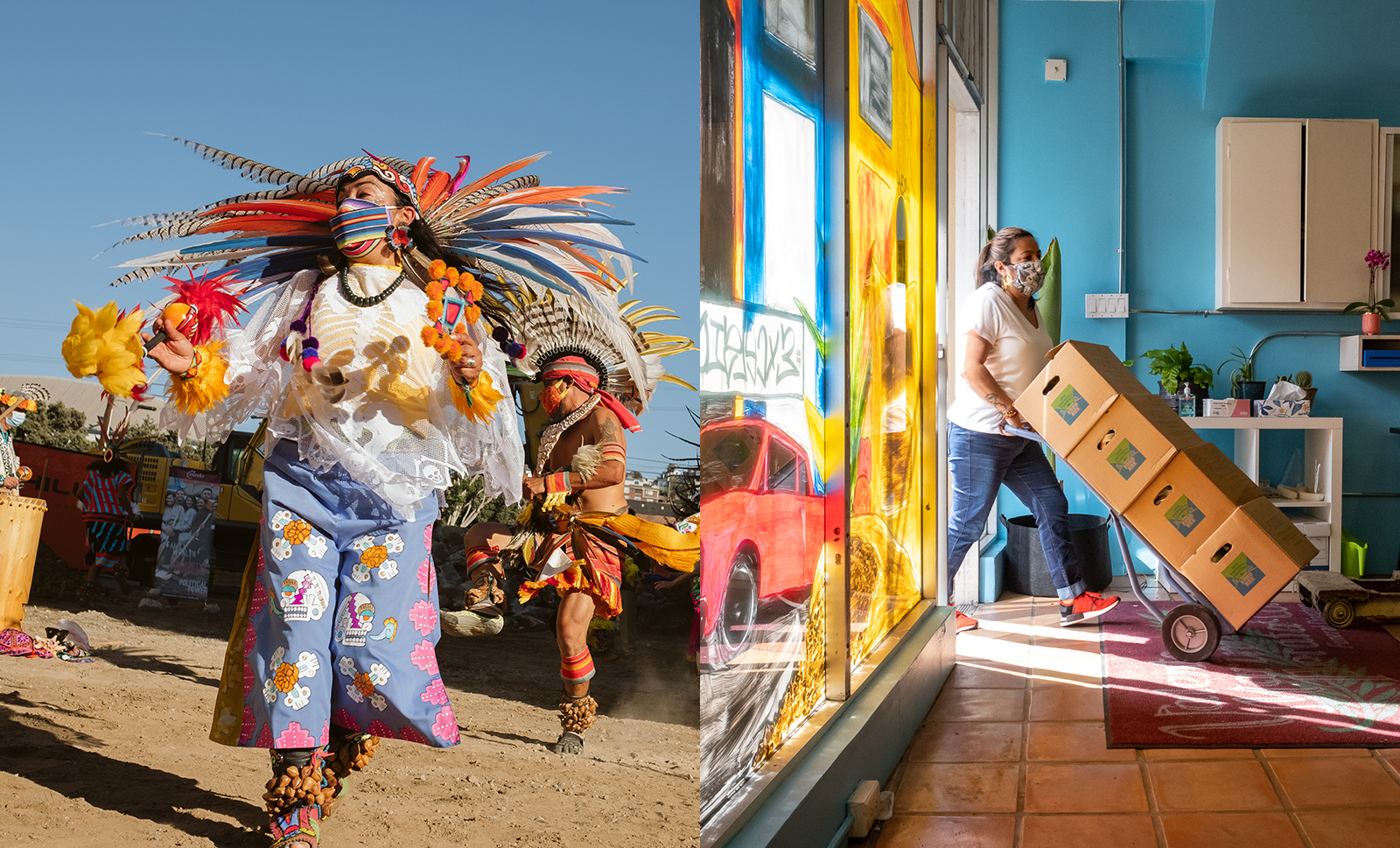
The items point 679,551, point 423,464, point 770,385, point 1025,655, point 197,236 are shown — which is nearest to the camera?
point 197,236

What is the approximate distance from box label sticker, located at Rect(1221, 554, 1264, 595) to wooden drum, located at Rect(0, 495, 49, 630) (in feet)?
10.00

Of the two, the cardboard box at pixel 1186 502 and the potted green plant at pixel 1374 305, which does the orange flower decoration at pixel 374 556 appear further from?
the potted green plant at pixel 1374 305

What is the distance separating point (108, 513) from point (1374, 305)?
533cm

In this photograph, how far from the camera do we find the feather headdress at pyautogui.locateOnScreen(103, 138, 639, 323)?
989mm

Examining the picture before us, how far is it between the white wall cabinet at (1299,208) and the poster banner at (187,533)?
193 inches

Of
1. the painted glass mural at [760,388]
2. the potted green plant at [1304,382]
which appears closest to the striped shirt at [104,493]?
the painted glass mural at [760,388]

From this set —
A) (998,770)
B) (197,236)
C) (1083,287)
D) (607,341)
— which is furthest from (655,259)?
(1083,287)

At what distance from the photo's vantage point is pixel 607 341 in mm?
1240

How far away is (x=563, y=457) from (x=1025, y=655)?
106 inches

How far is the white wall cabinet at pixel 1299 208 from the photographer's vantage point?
471 centimetres

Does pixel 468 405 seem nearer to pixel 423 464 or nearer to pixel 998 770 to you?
pixel 423 464

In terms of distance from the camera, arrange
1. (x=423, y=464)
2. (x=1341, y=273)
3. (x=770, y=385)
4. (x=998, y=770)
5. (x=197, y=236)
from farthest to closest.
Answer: (x=1341, y=273) < (x=998, y=770) < (x=770, y=385) < (x=423, y=464) < (x=197, y=236)

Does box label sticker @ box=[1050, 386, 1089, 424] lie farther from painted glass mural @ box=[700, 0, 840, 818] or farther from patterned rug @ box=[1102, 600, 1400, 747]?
painted glass mural @ box=[700, 0, 840, 818]

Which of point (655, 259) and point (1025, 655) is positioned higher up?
point (655, 259)
